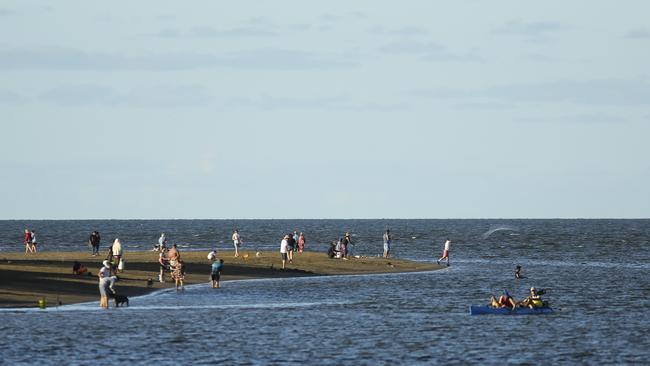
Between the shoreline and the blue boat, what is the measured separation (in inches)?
703

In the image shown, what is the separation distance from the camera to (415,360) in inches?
1651

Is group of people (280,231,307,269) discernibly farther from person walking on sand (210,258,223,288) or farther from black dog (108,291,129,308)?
black dog (108,291,129,308)

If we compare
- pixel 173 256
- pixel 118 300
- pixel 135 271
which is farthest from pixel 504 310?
pixel 135 271

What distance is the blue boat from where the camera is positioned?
5838 cm

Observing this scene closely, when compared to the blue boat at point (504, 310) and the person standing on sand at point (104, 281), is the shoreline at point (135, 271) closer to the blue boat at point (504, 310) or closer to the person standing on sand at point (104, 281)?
the person standing on sand at point (104, 281)

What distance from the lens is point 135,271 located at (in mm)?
77562

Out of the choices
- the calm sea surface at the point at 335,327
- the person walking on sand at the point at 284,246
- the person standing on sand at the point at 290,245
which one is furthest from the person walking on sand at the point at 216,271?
the person standing on sand at the point at 290,245

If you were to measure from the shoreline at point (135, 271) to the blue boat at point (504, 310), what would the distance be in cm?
1786

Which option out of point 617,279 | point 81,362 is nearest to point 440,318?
point 81,362

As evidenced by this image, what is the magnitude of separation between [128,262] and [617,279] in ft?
113

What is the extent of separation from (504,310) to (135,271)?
91.5 ft

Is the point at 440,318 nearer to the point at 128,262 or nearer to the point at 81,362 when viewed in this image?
the point at 81,362

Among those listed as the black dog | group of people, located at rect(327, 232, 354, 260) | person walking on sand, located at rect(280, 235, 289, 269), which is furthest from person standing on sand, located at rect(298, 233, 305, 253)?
the black dog

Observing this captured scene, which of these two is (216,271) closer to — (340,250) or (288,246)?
(288,246)
